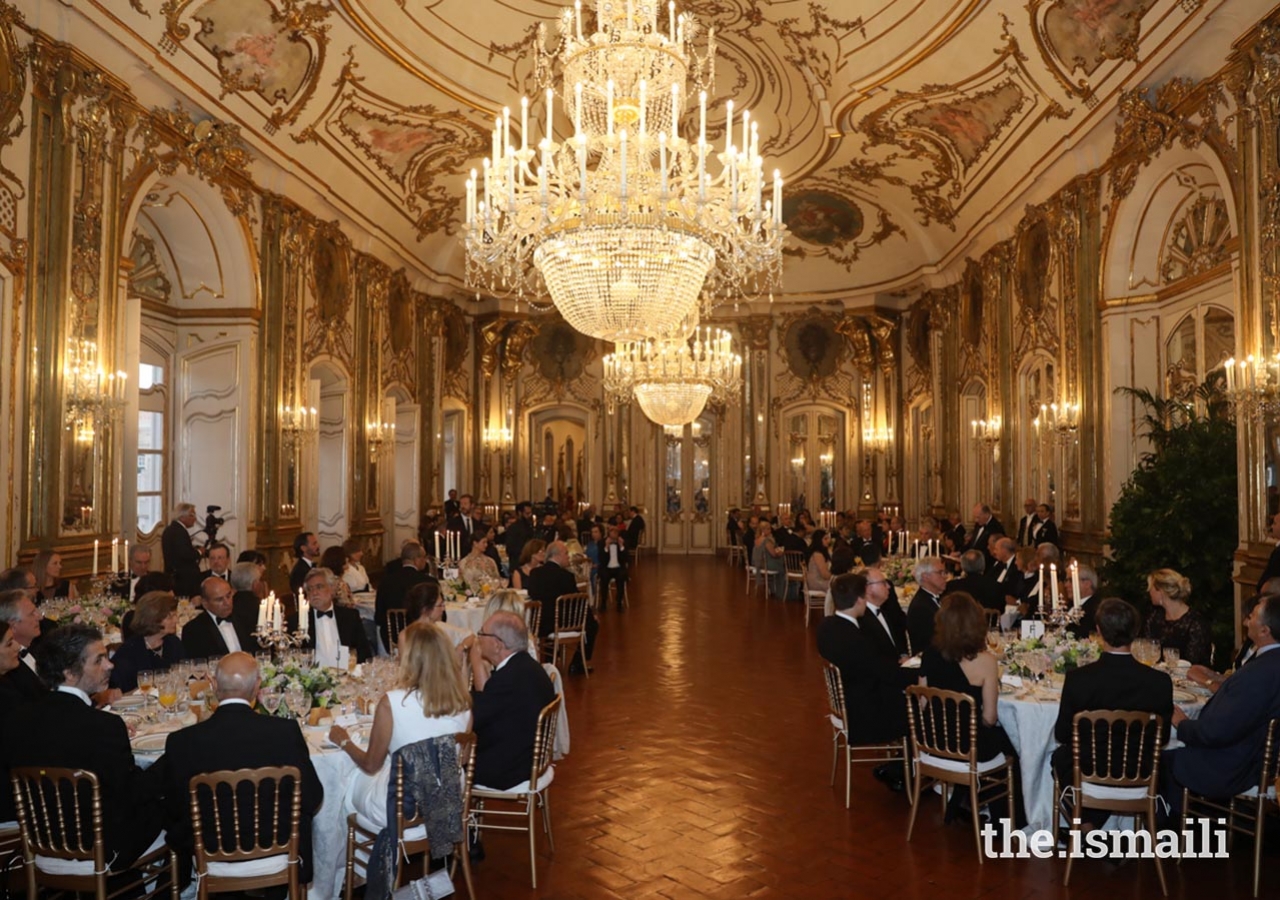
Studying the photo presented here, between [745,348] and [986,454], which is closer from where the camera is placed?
[986,454]

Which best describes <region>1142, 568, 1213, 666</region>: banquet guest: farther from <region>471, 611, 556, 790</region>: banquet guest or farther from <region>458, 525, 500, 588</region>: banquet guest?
<region>458, 525, 500, 588</region>: banquet guest

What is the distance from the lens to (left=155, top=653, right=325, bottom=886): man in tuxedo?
3.63 meters

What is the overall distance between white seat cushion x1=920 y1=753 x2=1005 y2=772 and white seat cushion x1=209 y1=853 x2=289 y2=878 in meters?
3.20

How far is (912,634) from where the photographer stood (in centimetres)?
662

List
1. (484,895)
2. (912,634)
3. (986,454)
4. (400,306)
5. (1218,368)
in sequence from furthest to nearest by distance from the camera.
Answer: (400,306), (986,454), (1218,368), (912,634), (484,895)

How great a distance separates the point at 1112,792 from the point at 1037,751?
19.4 inches

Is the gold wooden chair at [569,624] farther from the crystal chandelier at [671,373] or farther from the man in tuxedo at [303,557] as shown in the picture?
the crystal chandelier at [671,373]

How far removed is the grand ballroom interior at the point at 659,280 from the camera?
6961mm

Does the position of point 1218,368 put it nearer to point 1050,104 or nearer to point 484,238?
point 1050,104

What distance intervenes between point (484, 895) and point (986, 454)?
13.3 m

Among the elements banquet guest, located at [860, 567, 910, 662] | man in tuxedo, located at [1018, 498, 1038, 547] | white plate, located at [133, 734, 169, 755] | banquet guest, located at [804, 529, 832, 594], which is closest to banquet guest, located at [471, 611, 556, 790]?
white plate, located at [133, 734, 169, 755]

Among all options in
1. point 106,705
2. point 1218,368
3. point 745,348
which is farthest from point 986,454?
point 106,705

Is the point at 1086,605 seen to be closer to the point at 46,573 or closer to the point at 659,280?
the point at 659,280

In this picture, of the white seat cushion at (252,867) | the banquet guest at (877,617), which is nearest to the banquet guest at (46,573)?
the white seat cushion at (252,867)
